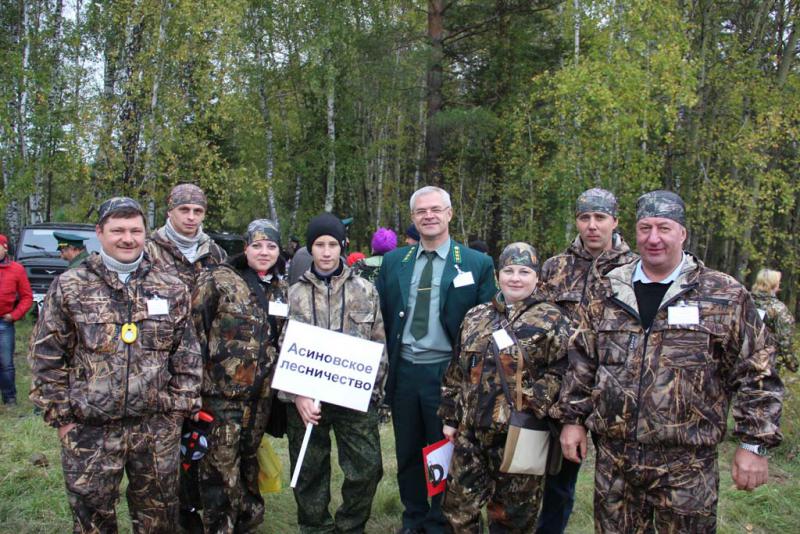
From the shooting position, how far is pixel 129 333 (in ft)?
11.6

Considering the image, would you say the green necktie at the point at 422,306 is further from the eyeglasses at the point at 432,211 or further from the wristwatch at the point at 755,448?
the wristwatch at the point at 755,448

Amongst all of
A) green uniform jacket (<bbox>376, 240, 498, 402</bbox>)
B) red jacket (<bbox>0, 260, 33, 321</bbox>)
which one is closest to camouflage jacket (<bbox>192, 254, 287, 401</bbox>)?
green uniform jacket (<bbox>376, 240, 498, 402</bbox>)

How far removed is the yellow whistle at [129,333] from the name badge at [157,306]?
0.12m

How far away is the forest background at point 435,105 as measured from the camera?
14273mm

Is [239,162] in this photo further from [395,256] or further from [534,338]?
[534,338]

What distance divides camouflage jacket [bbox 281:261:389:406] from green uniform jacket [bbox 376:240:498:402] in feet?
0.74

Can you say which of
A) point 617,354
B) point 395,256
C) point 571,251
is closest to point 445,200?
point 395,256

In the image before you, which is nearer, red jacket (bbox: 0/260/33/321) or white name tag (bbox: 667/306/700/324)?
white name tag (bbox: 667/306/700/324)

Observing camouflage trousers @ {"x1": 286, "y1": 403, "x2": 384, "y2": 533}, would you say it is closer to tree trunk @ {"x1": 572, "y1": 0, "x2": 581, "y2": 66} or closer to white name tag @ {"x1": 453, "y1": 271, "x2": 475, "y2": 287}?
white name tag @ {"x1": 453, "y1": 271, "x2": 475, "y2": 287}

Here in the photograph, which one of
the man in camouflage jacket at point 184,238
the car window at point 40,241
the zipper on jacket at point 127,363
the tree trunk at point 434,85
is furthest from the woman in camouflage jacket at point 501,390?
the tree trunk at point 434,85

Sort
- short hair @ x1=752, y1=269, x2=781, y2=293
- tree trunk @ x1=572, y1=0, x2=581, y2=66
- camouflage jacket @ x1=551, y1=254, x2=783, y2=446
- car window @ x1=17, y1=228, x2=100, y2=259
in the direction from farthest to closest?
tree trunk @ x1=572, y1=0, x2=581, y2=66 < car window @ x1=17, y1=228, x2=100, y2=259 < short hair @ x1=752, y1=269, x2=781, y2=293 < camouflage jacket @ x1=551, y1=254, x2=783, y2=446

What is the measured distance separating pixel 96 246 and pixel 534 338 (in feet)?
34.7

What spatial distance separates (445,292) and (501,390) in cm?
95

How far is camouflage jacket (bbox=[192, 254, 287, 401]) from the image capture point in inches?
162
